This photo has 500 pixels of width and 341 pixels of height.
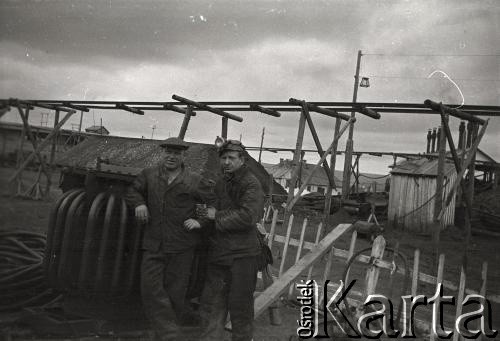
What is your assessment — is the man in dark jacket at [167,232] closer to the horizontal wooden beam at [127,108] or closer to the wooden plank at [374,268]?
the wooden plank at [374,268]

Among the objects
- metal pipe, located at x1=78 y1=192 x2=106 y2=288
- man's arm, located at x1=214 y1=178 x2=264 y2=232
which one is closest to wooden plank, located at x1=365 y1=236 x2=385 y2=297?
man's arm, located at x1=214 y1=178 x2=264 y2=232

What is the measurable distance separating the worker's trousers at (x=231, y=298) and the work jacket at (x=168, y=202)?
1.34ft

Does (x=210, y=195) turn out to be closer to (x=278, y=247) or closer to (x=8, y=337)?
(x=8, y=337)

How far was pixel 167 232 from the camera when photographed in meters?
3.61

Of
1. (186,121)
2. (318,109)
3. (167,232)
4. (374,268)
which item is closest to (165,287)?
(167,232)

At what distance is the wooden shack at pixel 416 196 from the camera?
17.1 meters

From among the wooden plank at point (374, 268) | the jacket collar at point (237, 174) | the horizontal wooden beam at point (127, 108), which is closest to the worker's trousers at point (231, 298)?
the jacket collar at point (237, 174)

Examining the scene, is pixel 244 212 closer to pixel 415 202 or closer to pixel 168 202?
pixel 168 202

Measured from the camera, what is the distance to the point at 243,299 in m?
3.67

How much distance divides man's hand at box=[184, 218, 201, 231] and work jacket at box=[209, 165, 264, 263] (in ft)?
0.54

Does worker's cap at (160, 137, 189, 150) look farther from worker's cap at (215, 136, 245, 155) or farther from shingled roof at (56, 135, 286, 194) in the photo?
shingled roof at (56, 135, 286, 194)

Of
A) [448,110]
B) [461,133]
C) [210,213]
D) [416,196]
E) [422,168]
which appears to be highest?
[461,133]

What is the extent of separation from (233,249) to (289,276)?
126 centimetres

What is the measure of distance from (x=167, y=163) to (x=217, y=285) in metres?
1.24
